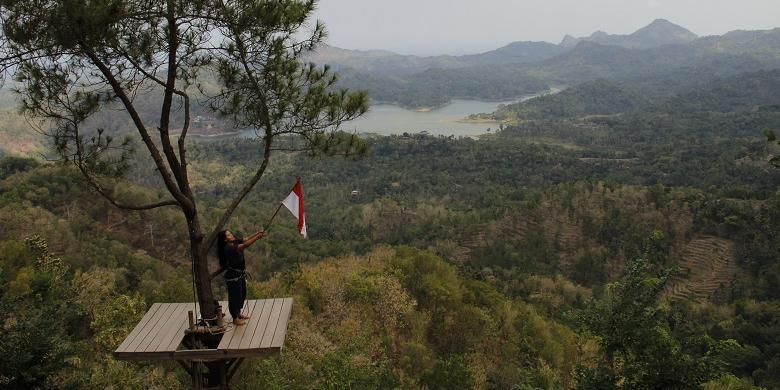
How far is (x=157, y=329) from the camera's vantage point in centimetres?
511

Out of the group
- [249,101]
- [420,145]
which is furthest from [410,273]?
[420,145]

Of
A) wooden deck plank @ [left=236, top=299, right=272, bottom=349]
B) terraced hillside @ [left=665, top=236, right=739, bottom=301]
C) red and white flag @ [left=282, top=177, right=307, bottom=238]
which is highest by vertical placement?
red and white flag @ [left=282, top=177, right=307, bottom=238]

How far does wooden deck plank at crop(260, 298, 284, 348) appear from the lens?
185 inches

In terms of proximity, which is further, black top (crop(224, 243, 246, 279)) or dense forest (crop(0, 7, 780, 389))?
dense forest (crop(0, 7, 780, 389))

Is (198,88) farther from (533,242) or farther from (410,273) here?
(533,242)

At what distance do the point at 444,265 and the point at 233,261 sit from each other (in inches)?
619

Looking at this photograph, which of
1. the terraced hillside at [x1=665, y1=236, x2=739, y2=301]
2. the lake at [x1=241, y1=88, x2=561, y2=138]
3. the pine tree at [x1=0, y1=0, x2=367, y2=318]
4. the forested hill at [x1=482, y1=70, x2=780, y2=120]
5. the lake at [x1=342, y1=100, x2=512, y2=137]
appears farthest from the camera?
the lake at [x1=342, y1=100, x2=512, y2=137]

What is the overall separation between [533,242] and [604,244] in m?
5.28

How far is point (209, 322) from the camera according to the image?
16.6ft

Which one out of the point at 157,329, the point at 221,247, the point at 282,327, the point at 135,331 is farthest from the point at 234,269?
the point at 135,331

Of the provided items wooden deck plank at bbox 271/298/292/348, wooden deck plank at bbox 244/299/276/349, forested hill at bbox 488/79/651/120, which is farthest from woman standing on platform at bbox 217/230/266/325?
forested hill at bbox 488/79/651/120

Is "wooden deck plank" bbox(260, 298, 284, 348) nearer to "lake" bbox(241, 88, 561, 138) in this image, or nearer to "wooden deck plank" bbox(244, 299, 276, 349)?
"wooden deck plank" bbox(244, 299, 276, 349)

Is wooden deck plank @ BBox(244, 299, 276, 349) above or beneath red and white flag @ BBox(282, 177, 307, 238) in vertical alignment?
beneath

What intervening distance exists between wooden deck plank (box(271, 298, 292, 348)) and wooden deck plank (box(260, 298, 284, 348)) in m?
0.03
